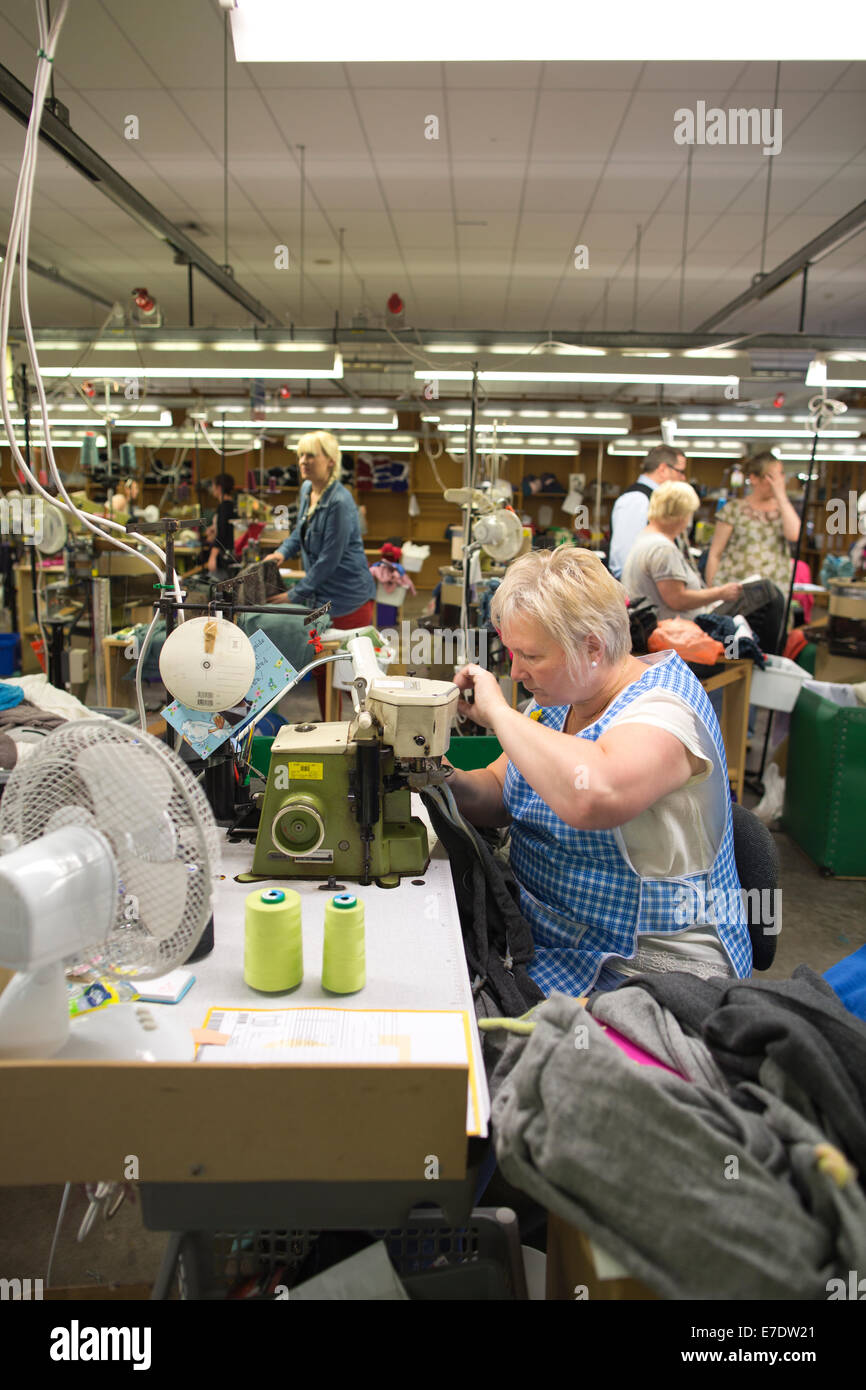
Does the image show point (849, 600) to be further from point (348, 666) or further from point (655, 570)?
point (348, 666)

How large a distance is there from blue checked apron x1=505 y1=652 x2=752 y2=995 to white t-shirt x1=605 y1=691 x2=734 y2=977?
1 centimetres

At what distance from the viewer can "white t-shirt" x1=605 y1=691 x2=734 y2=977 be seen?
1313 millimetres

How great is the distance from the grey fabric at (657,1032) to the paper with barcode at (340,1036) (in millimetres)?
172

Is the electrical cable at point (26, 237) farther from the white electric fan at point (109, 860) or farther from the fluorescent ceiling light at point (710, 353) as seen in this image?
the fluorescent ceiling light at point (710, 353)

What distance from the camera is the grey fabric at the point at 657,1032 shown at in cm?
90

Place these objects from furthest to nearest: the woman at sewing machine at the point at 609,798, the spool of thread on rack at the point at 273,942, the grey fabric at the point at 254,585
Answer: the grey fabric at the point at 254,585, the woman at sewing machine at the point at 609,798, the spool of thread on rack at the point at 273,942

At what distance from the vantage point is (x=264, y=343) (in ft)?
14.9

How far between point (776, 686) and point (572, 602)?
8.45ft

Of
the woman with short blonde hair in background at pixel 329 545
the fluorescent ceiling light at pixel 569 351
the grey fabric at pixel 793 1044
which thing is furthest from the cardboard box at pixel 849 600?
the grey fabric at pixel 793 1044

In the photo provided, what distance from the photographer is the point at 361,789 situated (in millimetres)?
1385

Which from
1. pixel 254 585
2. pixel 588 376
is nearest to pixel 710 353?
pixel 588 376

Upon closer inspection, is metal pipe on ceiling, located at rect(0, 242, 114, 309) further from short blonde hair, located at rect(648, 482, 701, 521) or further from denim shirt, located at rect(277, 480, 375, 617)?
short blonde hair, located at rect(648, 482, 701, 521)

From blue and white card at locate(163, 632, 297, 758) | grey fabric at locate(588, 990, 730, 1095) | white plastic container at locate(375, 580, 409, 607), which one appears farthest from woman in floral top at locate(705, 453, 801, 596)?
grey fabric at locate(588, 990, 730, 1095)
